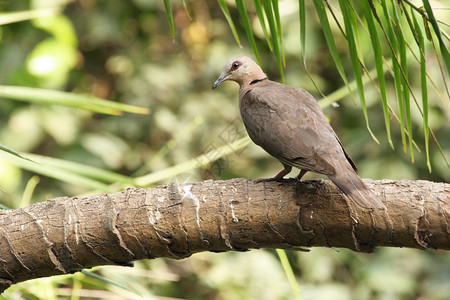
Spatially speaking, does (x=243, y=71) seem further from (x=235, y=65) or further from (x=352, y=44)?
(x=352, y=44)

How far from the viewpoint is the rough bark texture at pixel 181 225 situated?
6.13ft

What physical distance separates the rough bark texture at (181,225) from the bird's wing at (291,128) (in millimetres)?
248

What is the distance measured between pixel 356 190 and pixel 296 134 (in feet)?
1.74

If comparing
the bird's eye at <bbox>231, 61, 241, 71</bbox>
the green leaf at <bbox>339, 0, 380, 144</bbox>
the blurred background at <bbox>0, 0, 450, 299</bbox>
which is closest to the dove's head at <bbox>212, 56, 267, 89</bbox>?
the bird's eye at <bbox>231, 61, 241, 71</bbox>

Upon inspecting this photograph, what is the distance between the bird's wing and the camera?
7.34 ft

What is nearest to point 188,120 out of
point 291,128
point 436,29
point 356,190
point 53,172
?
point 291,128

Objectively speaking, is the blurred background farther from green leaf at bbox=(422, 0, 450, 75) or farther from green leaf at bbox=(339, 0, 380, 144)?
green leaf at bbox=(422, 0, 450, 75)

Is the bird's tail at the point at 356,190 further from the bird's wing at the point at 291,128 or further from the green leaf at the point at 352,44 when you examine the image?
the green leaf at the point at 352,44

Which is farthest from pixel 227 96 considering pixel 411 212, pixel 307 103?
pixel 411 212

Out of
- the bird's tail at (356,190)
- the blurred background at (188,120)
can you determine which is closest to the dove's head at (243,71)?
the blurred background at (188,120)

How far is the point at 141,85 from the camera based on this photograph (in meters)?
5.37

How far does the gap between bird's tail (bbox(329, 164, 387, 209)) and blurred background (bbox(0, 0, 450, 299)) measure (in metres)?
2.27

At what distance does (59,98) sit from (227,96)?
3.42 m

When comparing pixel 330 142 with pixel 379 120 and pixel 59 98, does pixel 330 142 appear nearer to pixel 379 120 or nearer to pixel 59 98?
pixel 59 98
